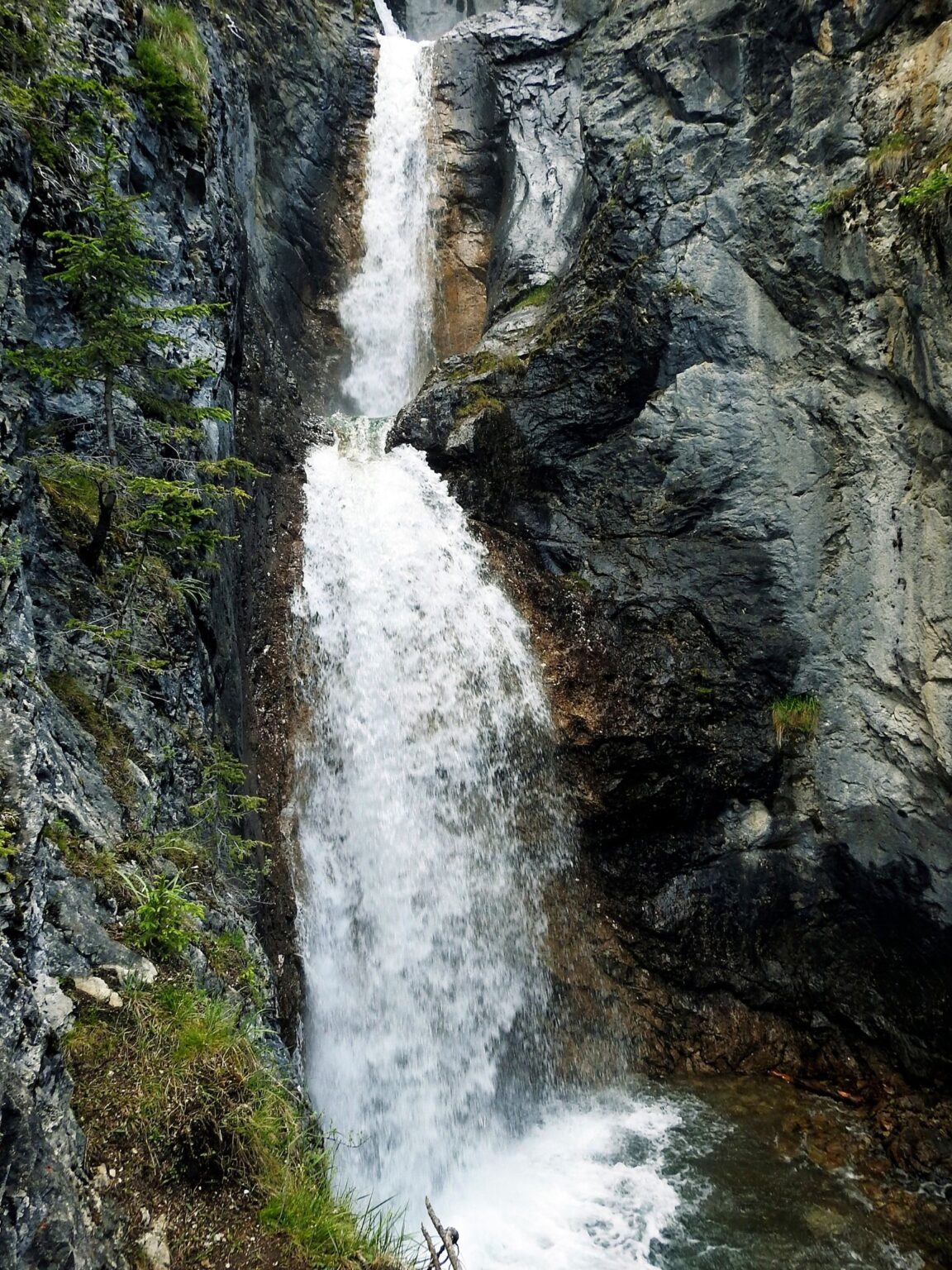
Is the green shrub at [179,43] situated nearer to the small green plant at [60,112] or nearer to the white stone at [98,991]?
the small green plant at [60,112]

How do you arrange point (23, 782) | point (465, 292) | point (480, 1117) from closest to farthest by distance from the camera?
point (23, 782) → point (480, 1117) → point (465, 292)

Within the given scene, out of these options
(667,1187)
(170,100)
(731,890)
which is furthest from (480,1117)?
(170,100)

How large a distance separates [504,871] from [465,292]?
40.4ft

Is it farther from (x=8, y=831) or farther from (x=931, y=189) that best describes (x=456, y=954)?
(x=931, y=189)

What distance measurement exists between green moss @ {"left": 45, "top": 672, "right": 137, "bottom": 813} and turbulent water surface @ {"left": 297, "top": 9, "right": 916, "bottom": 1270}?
323 cm

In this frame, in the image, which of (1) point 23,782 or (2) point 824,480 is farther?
(2) point 824,480

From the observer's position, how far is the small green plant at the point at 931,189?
7199mm

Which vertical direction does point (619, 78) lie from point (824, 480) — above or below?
above

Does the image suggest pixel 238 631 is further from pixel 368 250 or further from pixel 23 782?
pixel 368 250

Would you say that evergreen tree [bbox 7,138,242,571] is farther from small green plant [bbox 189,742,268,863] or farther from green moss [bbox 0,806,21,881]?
green moss [bbox 0,806,21,881]

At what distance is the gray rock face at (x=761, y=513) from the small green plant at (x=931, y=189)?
328 mm

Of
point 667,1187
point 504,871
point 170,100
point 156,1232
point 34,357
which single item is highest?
point 170,100

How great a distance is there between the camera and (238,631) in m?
8.66

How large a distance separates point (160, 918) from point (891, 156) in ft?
33.6
